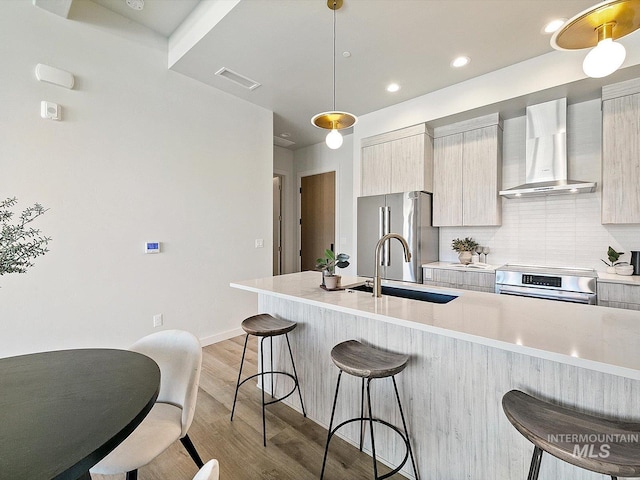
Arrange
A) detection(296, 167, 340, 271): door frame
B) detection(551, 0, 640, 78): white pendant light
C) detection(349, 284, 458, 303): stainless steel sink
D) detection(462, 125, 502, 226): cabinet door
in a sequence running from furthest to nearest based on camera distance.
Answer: detection(296, 167, 340, 271): door frame
detection(462, 125, 502, 226): cabinet door
detection(349, 284, 458, 303): stainless steel sink
detection(551, 0, 640, 78): white pendant light

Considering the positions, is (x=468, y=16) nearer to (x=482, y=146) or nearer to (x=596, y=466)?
(x=482, y=146)

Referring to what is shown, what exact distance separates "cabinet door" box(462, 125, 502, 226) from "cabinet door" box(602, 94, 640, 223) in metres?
0.91

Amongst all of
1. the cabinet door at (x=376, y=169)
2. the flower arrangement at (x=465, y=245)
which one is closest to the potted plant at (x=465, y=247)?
the flower arrangement at (x=465, y=245)

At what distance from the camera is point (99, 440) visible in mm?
749

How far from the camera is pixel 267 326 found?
2.10 metres

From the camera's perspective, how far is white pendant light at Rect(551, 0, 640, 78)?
1.30m

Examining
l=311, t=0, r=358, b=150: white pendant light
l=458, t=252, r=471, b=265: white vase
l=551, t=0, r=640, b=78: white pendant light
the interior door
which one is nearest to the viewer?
l=551, t=0, r=640, b=78: white pendant light

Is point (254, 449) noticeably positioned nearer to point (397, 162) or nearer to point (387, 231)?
point (387, 231)

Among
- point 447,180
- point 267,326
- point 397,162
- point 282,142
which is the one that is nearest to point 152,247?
point 267,326

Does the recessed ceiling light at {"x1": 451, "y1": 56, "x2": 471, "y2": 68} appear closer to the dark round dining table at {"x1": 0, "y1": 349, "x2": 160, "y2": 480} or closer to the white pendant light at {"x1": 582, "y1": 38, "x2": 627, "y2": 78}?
the white pendant light at {"x1": 582, "y1": 38, "x2": 627, "y2": 78}

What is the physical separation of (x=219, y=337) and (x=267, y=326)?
1.82m

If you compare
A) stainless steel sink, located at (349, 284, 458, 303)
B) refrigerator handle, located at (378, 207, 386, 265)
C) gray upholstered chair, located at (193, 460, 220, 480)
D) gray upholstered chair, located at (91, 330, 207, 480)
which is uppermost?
refrigerator handle, located at (378, 207, 386, 265)

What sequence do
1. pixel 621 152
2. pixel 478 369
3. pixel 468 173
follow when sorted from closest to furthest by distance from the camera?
pixel 478 369
pixel 621 152
pixel 468 173

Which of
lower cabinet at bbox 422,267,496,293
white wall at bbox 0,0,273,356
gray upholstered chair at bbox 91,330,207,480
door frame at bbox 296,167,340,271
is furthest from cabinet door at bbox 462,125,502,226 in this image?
gray upholstered chair at bbox 91,330,207,480
